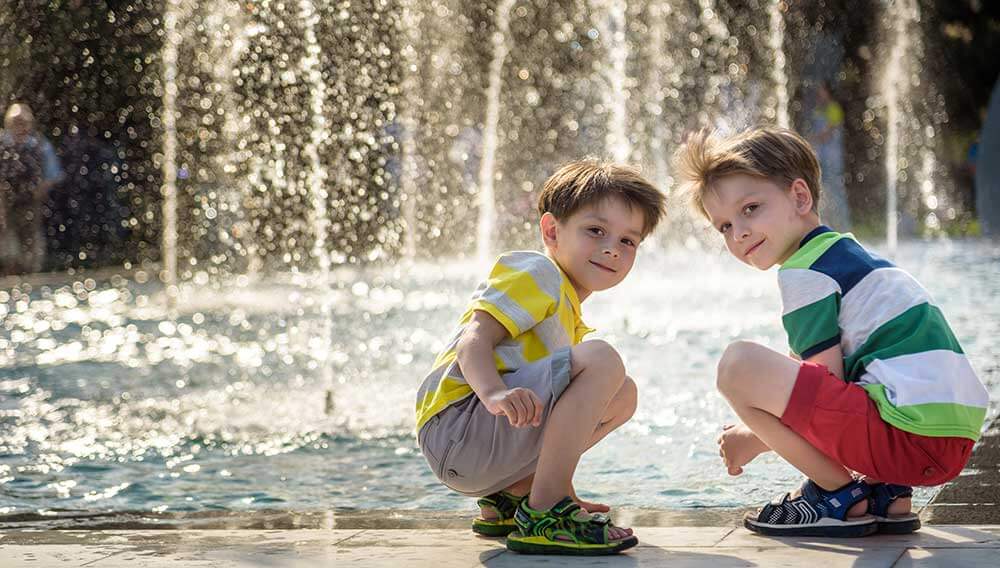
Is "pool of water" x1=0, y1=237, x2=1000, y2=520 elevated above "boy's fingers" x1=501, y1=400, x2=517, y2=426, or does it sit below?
below

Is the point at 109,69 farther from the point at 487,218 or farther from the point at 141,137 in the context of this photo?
the point at 487,218

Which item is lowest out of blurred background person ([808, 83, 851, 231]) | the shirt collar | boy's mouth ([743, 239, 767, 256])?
boy's mouth ([743, 239, 767, 256])

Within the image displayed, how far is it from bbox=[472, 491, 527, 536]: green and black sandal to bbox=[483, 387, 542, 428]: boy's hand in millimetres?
386

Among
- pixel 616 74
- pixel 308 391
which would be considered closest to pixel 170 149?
pixel 616 74

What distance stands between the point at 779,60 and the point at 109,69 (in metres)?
9.00

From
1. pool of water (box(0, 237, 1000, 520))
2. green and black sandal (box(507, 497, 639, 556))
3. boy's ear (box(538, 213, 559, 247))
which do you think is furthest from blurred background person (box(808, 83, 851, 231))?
green and black sandal (box(507, 497, 639, 556))

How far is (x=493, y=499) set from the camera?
3.31m

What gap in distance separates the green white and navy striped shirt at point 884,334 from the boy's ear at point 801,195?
0.37 feet

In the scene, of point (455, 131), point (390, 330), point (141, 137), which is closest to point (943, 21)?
point (455, 131)

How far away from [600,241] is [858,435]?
0.72 meters

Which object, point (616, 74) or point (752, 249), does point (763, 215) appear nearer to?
point (752, 249)

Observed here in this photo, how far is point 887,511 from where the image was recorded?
3166mm

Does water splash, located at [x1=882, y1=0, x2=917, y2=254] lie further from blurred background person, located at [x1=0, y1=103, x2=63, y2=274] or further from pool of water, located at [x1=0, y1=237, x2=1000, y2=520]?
blurred background person, located at [x1=0, y1=103, x2=63, y2=274]

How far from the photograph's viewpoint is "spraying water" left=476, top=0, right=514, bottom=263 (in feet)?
55.7
